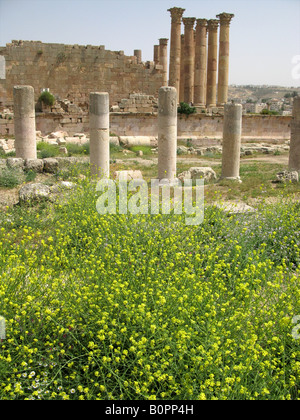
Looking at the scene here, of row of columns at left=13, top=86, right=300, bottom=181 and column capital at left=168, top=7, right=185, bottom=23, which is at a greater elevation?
column capital at left=168, top=7, right=185, bottom=23

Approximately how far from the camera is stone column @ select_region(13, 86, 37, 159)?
44.9 ft

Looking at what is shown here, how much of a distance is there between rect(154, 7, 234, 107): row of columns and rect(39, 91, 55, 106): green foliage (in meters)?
7.86

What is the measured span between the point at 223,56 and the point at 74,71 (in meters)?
10.1

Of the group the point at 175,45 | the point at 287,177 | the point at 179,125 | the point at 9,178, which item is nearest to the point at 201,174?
the point at 287,177

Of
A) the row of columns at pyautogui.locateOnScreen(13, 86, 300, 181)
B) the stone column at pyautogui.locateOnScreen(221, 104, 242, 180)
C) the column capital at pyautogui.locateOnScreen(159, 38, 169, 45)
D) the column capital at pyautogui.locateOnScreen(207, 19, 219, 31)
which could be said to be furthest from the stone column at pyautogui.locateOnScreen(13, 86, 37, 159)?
the column capital at pyautogui.locateOnScreen(159, 38, 169, 45)

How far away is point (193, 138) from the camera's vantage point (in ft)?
85.1

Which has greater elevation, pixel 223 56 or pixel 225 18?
pixel 225 18

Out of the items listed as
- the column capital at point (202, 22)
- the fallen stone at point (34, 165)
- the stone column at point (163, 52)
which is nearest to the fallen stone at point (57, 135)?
the fallen stone at point (34, 165)

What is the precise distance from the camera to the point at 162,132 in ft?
43.8

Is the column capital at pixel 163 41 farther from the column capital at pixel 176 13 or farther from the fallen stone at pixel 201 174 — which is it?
the fallen stone at pixel 201 174

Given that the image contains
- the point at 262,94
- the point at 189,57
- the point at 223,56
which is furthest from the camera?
the point at 262,94

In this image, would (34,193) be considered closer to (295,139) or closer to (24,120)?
(24,120)

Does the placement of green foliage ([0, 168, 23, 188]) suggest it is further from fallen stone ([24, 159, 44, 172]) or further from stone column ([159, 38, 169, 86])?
stone column ([159, 38, 169, 86])

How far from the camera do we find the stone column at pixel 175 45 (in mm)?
28703
